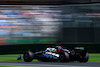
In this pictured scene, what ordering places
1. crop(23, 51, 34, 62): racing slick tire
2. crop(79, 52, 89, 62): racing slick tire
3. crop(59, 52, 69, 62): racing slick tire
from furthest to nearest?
crop(23, 51, 34, 62): racing slick tire < crop(79, 52, 89, 62): racing slick tire < crop(59, 52, 69, 62): racing slick tire

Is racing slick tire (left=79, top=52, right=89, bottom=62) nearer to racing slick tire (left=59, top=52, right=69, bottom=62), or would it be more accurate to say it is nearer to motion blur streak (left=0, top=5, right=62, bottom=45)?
racing slick tire (left=59, top=52, right=69, bottom=62)

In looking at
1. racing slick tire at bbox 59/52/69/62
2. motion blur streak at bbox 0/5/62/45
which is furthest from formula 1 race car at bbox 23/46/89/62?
motion blur streak at bbox 0/5/62/45

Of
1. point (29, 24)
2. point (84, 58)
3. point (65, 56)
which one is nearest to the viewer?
point (65, 56)

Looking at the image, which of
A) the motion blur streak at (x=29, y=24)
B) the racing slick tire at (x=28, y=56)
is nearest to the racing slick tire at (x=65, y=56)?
the racing slick tire at (x=28, y=56)

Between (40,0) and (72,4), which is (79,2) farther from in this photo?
(40,0)

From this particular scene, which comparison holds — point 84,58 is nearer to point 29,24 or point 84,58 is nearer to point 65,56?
point 65,56

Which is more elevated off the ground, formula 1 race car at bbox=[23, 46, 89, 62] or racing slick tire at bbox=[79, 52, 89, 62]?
formula 1 race car at bbox=[23, 46, 89, 62]

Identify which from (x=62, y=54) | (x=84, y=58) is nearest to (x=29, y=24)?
(x=84, y=58)

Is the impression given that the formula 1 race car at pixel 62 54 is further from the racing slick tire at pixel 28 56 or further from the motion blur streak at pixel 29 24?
the motion blur streak at pixel 29 24

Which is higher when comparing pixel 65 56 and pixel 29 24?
pixel 29 24

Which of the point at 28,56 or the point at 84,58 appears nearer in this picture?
the point at 84,58

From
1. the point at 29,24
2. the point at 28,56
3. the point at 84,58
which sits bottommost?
the point at 84,58

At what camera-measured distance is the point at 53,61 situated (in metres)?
10.8

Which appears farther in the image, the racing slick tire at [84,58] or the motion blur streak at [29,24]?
the motion blur streak at [29,24]
